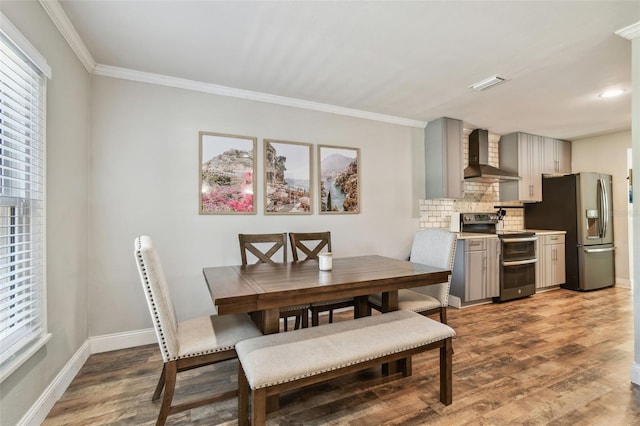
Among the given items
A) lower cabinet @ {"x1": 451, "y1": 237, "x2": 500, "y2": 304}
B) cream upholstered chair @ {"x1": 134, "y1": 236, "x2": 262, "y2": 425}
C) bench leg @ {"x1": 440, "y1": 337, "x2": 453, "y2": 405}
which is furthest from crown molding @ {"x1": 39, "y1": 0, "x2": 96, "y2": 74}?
lower cabinet @ {"x1": 451, "y1": 237, "x2": 500, "y2": 304}

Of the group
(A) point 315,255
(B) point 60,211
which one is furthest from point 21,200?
(A) point 315,255

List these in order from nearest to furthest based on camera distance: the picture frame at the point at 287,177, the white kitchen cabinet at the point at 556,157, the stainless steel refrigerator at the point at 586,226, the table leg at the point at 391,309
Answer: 1. the table leg at the point at 391,309
2. the picture frame at the point at 287,177
3. the stainless steel refrigerator at the point at 586,226
4. the white kitchen cabinet at the point at 556,157

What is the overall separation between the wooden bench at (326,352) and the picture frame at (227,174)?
170 cm

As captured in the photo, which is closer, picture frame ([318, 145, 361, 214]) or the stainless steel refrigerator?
picture frame ([318, 145, 361, 214])

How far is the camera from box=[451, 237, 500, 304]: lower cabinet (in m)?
3.76

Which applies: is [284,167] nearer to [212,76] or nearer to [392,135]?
[212,76]

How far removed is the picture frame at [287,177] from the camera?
324cm

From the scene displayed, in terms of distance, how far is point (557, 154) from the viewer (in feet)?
16.9

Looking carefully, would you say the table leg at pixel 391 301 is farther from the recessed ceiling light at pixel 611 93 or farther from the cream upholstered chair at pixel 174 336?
the recessed ceiling light at pixel 611 93

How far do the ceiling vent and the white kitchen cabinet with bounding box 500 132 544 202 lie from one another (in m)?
2.23

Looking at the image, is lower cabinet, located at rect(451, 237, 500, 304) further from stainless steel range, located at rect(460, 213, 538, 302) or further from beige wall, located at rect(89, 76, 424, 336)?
beige wall, located at rect(89, 76, 424, 336)

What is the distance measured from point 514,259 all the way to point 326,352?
12.2ft

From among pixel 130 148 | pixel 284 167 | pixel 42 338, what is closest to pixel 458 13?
pixel 284 167

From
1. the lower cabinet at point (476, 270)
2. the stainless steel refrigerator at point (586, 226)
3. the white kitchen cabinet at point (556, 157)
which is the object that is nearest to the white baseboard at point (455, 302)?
the lower cabinet at point (476, 270)
